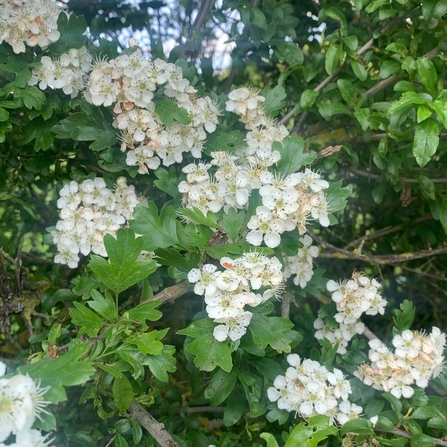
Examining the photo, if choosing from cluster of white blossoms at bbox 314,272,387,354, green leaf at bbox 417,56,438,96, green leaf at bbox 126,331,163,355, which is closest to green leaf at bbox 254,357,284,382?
cluster of white blossoms at bbox 314,272,387,354

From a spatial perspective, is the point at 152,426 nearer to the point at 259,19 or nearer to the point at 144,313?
the point at 144,313

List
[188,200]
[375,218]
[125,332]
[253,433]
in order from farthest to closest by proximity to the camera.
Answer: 1. [375,218]
2. [253,433]
3. [188,200]
4. [125,332]

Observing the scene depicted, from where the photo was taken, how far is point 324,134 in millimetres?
1896

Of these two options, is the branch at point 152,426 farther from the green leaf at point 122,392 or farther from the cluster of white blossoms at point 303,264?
the cluster of white blossoms at point 303,264

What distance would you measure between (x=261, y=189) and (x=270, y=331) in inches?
13.9

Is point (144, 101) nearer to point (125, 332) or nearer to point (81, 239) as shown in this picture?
point (81, 239)

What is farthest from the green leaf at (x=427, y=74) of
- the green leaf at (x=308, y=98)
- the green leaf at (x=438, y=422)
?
the green leaf at (x=438, y=422)

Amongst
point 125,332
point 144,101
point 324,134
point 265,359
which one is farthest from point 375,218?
point 125,332

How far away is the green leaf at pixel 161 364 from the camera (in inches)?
49.0

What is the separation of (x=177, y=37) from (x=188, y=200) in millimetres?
716

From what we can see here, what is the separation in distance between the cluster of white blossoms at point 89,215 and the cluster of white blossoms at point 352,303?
687 millimetres

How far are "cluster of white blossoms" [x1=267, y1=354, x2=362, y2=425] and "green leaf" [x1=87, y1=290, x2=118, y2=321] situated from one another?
0.58m

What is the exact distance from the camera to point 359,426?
4.75 ft

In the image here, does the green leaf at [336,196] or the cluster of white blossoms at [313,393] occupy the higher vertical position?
the green leaf at [336,196]
